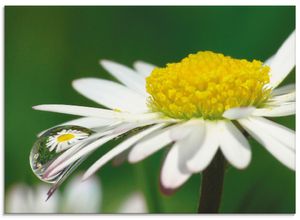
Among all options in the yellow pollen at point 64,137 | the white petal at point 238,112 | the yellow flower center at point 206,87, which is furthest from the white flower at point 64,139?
the white petal at point 238,112

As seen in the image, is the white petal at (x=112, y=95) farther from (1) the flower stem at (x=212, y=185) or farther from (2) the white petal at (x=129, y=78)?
(1) the flower stem at (x=212, y=185)

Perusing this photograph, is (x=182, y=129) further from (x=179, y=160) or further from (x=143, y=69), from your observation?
(x=143, y=69)

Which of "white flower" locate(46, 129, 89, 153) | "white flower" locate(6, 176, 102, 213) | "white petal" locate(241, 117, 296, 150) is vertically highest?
"white flower" locate(46, 129, 89, 153)

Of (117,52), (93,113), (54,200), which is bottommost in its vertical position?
(54,200)

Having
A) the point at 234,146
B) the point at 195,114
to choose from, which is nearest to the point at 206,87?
the point at 195,114

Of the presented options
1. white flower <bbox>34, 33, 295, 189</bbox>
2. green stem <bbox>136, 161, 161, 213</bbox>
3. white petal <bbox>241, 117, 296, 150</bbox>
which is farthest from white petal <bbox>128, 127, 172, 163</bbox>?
green stem <bbox>136, 161, 161, 213</bbox>

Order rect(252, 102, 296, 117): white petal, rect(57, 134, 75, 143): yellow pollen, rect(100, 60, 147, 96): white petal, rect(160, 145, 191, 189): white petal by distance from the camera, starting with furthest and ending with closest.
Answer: rect(100, 60, 147, 96): white petal, rect(57, 134, 75, 143): yellow pollen, rect(252, 102, 296, 117): white petal, rect(160, 145, 191, 189): white petal

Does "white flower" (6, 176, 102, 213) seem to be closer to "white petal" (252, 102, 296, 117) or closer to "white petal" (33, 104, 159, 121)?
"white petal" (33, 104, 159, 121)
